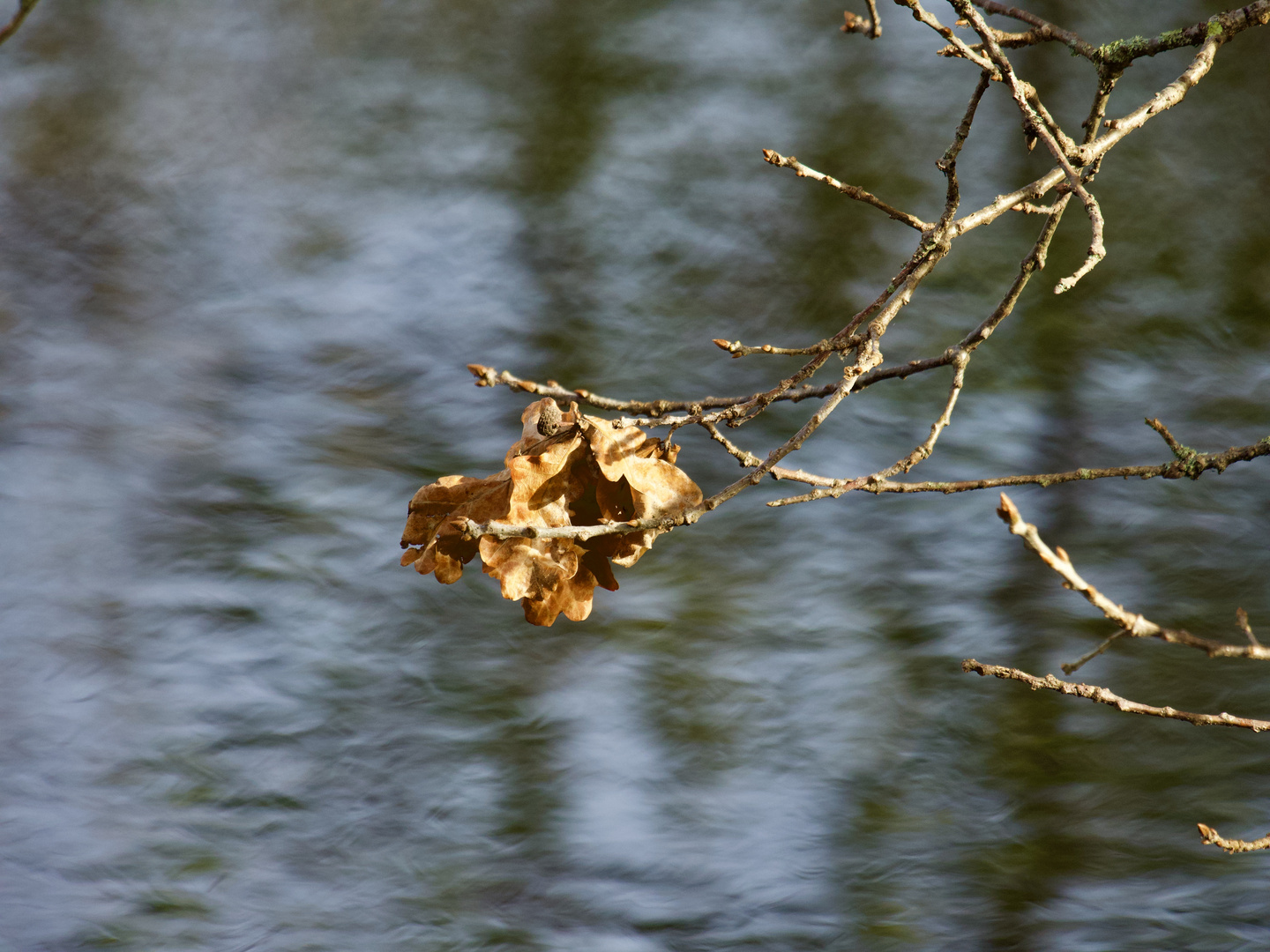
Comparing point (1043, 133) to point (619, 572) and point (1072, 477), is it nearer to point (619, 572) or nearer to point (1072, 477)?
point (1072, 477)

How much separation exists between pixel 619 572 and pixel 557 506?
866mm

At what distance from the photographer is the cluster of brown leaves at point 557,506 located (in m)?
0.52

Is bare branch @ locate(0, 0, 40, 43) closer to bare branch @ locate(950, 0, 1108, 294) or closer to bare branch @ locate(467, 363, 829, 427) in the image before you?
bare branch @ locate(467, 363, 829, 427)

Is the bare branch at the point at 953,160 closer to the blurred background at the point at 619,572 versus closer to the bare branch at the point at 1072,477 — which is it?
the bare branch at the point at 1072,477

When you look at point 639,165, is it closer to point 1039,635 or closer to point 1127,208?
point 1127,208

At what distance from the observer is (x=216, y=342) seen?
1500 millimetres

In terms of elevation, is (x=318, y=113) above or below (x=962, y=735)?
above

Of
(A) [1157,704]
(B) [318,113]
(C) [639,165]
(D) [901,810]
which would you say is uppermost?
(B) [318,113]

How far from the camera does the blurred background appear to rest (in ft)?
4.43

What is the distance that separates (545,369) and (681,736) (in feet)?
1.98

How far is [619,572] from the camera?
4.58 feet

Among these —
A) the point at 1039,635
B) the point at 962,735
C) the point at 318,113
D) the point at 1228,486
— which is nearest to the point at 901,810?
the point at 962,735

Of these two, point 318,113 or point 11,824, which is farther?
point 318,113

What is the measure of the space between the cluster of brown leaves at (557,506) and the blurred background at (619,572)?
89 cm
